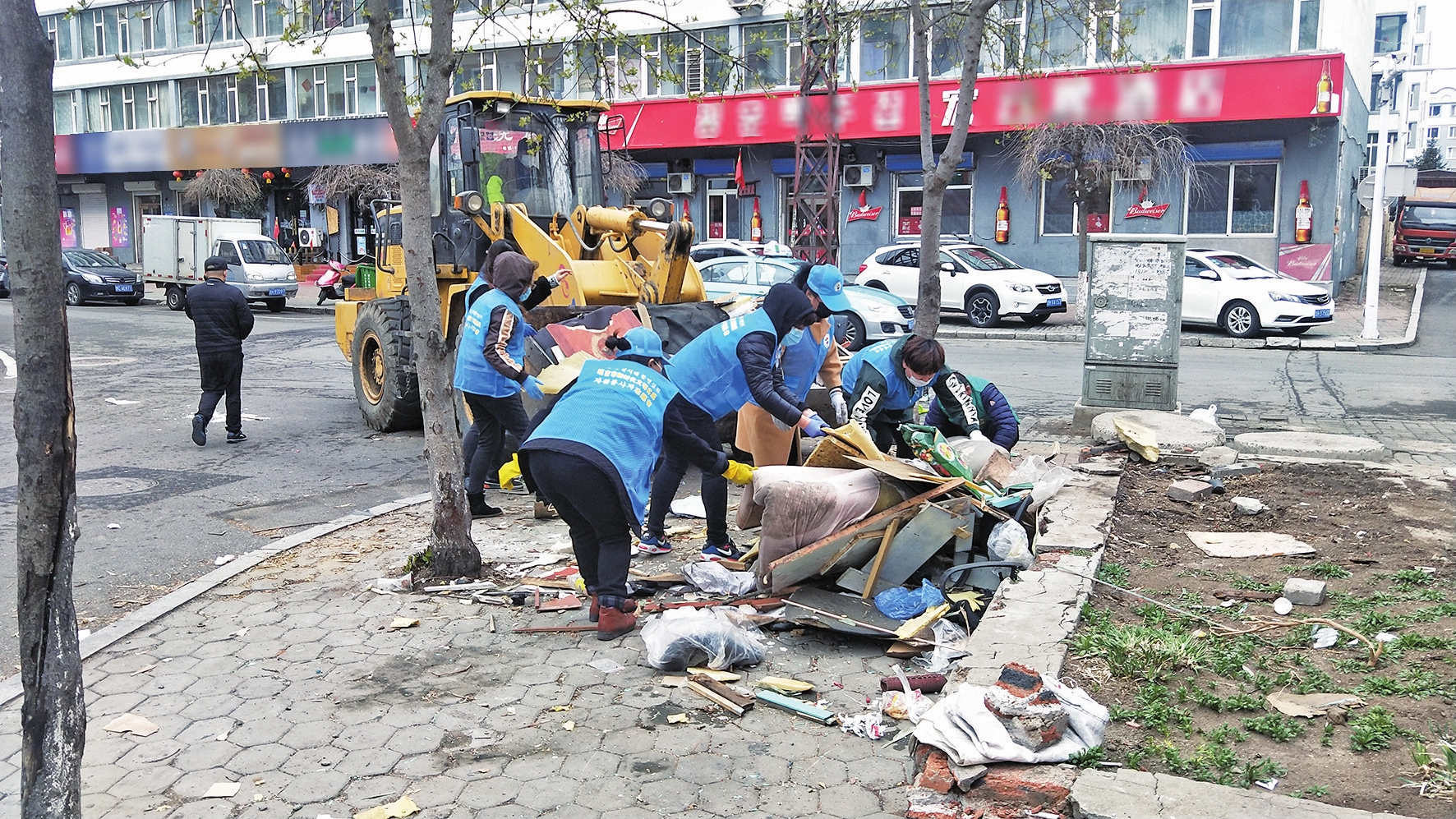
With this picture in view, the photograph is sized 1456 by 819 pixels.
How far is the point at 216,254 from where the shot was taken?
90.2 feet

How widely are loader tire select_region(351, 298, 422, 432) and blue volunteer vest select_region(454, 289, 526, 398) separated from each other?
336 cm

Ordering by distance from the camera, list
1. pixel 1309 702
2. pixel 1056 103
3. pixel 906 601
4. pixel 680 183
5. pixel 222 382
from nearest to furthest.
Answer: pixel 1309 702, pixel 906 601, pixel 222 382, pixel 1056 103, pixel 680 183

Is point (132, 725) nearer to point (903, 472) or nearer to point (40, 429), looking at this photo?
point (40, 429)

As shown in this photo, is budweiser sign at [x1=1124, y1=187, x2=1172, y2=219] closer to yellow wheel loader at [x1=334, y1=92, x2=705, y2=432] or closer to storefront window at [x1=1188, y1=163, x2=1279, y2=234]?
storefront window at [x1=1188, y1=163, x2=1279, y2=234]

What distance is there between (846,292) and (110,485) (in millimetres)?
11487

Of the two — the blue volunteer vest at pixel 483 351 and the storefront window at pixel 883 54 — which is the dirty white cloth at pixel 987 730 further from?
the storefront window at pixel 883 54

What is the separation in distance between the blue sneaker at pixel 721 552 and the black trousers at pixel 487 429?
1.68 m

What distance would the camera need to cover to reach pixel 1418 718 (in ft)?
12.9

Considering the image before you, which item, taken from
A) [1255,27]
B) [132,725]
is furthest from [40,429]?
[1255,27]

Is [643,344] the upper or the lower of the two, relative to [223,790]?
upper

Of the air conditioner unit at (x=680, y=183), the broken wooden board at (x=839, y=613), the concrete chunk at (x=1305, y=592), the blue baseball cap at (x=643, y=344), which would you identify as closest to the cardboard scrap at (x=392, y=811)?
the broken wooden board at (x=839, y=613)

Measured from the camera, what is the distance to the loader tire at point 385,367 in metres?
10.8

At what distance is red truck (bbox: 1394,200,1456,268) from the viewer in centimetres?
3528

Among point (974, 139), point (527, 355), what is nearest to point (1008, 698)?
point (527, 355)
